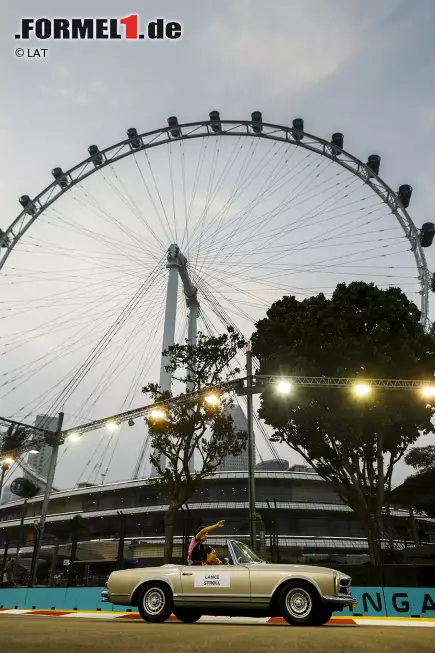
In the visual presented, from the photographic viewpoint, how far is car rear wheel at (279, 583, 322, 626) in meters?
7.43

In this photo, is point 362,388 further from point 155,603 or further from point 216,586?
point 155,603

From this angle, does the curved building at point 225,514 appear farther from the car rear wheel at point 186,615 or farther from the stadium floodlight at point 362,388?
the car rear wheel at point 186,615

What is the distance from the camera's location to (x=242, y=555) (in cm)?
838

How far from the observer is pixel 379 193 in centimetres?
3347

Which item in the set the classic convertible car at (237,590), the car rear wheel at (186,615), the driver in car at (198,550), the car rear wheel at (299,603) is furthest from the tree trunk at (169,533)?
the car rear wheel at (299,603)

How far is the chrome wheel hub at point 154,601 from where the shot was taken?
317 inches

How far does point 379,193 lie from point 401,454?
757 inches

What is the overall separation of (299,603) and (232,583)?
113 centimetres

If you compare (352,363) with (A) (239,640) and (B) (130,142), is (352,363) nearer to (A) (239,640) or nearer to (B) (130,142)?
(A) (239,640)

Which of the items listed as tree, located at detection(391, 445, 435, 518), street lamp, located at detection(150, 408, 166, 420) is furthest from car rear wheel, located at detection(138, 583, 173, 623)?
tree, located at detection(391, 445, 435, 518)

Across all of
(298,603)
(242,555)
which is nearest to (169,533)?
(242,555)

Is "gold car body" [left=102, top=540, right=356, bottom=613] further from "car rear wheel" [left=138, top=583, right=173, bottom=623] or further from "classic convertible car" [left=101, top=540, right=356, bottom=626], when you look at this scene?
"car rear wheel" [left=138, top=583, right=173, bottom=623]

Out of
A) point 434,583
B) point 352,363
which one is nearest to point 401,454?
point 352,363

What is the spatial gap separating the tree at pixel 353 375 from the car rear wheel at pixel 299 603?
13.6 m
